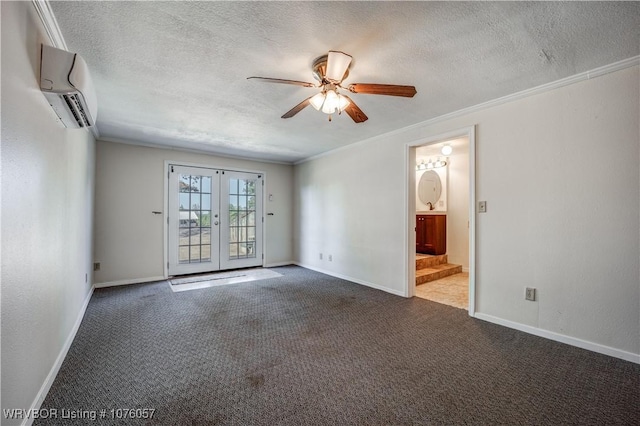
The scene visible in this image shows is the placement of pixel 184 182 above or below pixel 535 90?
below

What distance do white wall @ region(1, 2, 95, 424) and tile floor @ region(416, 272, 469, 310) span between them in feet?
12.1

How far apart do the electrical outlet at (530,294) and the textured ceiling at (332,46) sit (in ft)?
6.21

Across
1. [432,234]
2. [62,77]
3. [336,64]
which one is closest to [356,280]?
[432,234]

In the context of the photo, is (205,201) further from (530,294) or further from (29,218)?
(530,294)

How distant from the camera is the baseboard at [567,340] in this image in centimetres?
211

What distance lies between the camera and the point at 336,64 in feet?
6.12

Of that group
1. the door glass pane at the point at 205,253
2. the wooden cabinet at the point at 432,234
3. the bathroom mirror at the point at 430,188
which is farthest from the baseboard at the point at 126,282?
the bathroom mirror at the point at 430,188

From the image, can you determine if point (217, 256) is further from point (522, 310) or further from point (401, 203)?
point (522, 310)

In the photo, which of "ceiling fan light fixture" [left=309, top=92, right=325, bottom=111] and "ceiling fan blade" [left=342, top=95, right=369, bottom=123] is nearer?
"ceiling fan light fixture" [left=309, top=92, right=325, bottom=111]

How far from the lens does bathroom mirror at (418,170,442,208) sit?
5797mm

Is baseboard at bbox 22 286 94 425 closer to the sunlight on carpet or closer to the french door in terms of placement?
the sunlight on carpet

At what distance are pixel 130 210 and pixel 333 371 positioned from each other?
415cm

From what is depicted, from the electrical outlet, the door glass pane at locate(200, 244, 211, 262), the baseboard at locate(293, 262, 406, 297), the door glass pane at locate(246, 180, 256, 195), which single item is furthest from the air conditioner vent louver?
the electrical outlet

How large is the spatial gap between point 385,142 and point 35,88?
3570mm
